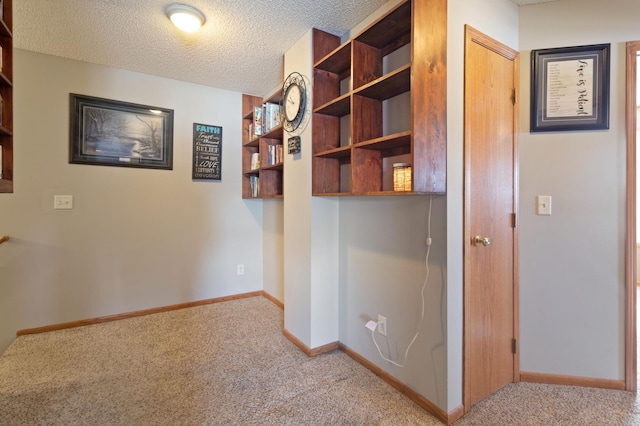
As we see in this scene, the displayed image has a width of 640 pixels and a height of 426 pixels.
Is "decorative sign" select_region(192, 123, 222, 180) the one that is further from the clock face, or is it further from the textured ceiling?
the clock face

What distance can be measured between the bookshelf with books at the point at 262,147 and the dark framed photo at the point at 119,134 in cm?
77

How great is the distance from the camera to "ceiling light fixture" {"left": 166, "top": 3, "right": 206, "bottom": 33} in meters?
1.86

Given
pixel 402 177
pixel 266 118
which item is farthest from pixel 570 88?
pixel 266 118

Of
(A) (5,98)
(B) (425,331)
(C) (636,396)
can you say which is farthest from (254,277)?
(C) (636,396)

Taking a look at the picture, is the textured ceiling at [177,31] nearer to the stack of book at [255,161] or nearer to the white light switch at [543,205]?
the stack of book at [255,161]

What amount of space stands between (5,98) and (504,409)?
301 cm

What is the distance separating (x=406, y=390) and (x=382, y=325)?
372mm

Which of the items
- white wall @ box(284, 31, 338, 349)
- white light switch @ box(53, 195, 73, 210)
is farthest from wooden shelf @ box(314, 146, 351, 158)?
white light switch @ box(53, 195, 73, 210)

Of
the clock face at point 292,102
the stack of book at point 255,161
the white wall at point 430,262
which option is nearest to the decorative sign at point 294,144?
the clock face at point 292,102

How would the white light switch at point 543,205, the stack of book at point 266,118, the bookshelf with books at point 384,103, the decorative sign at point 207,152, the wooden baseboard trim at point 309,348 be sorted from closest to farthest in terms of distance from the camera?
the bookshelf with books at point 384,103 → the white light switch at point 543,205 → the wooden baseboard trim at point 309,348 → the stack of book at point 266,118 → the decorative sign at point 207,152

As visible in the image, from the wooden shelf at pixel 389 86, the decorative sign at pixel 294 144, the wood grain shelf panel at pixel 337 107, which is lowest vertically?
the decorative sign at pixel 294 144

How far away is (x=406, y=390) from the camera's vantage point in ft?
5.64

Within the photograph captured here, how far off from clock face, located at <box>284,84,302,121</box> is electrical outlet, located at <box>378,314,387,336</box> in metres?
1.56

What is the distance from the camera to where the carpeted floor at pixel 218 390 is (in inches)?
60.5
